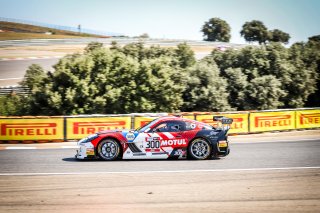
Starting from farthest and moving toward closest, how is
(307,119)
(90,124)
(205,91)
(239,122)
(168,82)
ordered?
(205,91)
(168,82)
(307,119)
(239,122)
(90,124)

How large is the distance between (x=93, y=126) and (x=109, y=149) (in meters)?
5.85

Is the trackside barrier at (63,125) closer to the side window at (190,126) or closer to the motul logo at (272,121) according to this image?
the motul logo at (272,121)

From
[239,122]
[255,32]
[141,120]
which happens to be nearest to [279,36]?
[255,32]

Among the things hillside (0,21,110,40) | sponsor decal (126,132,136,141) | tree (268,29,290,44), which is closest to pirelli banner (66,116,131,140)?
sponsor decal (126,132,136,141)

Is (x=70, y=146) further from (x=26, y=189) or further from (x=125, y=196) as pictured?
(x=125, y=196)

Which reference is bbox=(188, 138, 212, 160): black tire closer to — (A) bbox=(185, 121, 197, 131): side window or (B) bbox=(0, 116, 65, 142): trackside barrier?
(A) bbox=(185, 121, 197, 131): side window

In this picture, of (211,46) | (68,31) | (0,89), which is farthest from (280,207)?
(68,31)

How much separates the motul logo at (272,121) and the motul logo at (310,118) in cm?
88

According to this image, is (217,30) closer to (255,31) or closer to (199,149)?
(255,31)

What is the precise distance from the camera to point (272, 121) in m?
20.5

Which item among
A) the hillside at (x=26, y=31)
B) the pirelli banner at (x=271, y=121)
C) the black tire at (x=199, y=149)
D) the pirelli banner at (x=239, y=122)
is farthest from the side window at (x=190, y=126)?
the hillside at (x=26, y=31)

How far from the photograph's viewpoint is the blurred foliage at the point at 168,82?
87.9 ft

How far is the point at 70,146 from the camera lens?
52.7ft

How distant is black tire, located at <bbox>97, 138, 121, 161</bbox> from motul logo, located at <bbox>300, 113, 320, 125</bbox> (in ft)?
42.8
